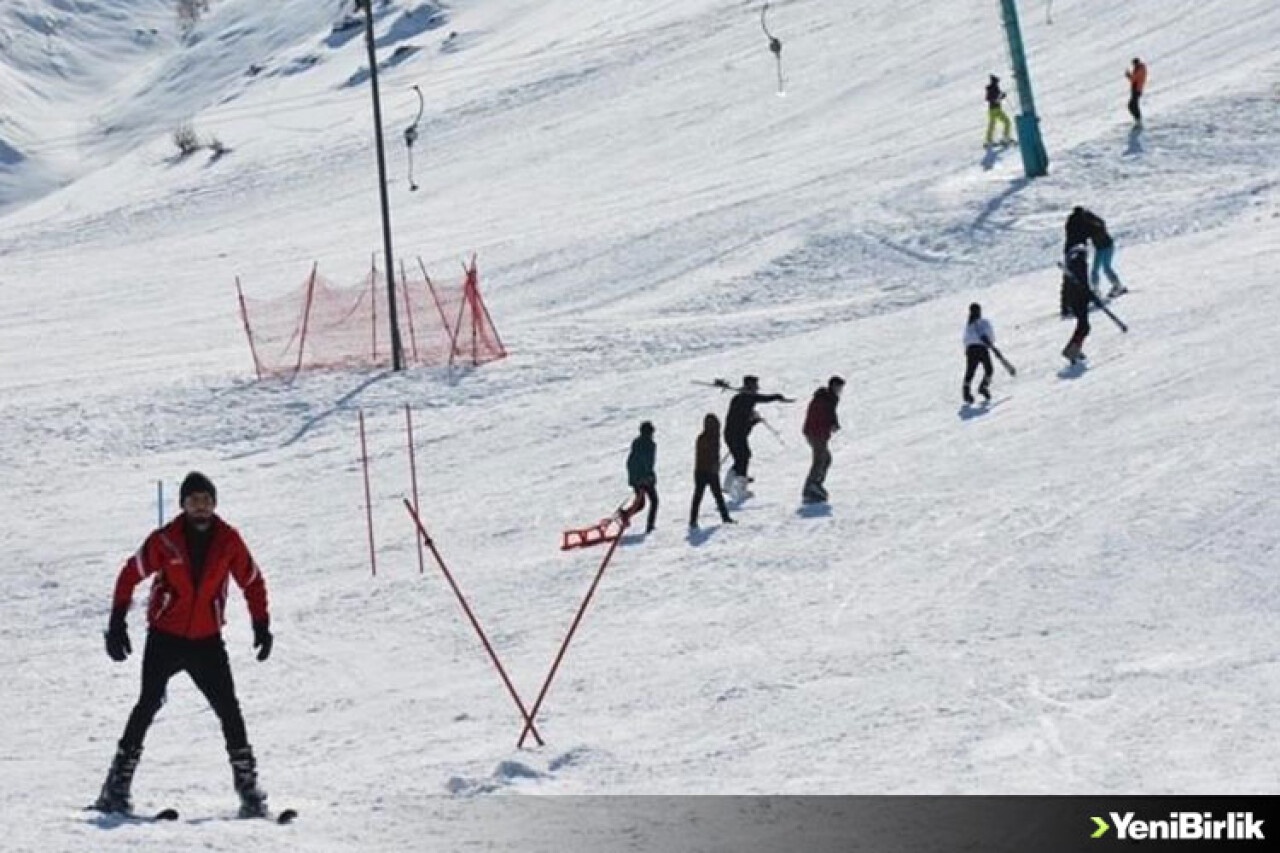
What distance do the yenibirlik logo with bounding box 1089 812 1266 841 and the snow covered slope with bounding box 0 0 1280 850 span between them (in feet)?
4.40

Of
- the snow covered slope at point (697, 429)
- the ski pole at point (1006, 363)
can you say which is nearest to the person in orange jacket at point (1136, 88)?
the snow covered slope at point (697, 429)

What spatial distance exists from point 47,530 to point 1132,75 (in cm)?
1886

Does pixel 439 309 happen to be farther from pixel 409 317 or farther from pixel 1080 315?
pixel 1080 315

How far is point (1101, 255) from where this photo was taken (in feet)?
82.3

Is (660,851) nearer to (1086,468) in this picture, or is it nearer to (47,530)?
(1086,468)

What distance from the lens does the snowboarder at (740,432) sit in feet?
66.7

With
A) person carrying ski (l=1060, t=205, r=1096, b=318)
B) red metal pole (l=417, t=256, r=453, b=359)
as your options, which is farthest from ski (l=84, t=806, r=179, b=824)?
red metal pole (l=417, t=256, r=453, b=359)

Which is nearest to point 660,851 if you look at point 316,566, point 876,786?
point 876,786

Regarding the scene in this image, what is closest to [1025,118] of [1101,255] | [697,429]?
[1101,255]

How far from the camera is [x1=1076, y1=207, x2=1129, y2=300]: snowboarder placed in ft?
81.5

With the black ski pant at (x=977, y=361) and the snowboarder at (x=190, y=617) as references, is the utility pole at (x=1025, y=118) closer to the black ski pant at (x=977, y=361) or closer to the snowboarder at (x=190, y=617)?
the black ski pant at (x=977, y=361)

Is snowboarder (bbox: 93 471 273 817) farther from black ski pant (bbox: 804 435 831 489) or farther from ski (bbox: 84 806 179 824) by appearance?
black ski pant (bbox: 804 435 831 489)

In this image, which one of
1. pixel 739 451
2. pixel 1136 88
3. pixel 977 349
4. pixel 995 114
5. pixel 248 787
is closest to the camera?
pixel 248 787

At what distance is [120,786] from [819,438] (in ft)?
33.6
